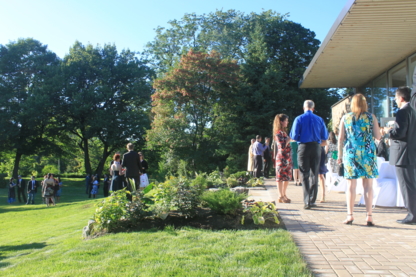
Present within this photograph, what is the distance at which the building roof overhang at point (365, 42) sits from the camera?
815cm

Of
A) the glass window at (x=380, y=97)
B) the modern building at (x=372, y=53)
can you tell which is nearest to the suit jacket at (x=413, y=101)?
the modern building at (x=372, y=53)

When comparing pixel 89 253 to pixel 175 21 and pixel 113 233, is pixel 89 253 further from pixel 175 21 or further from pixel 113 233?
pixel 175 21

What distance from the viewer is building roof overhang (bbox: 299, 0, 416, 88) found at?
8.15m

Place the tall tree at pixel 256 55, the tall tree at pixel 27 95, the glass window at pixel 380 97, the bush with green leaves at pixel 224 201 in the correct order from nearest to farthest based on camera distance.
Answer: the bush with green leaves at pixel 224 201
the glass window at pixel 380 97
the tall tree at pixel 256 55
the tall tree at pixel 27 95

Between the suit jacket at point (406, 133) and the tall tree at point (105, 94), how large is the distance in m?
30.8

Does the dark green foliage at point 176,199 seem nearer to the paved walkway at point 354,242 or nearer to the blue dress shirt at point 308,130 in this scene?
the paved walkway at point 354,242

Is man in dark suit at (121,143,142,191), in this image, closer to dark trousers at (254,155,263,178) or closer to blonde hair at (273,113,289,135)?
blonde hair at (273,113,289,135)

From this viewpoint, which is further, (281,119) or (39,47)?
(39,47)

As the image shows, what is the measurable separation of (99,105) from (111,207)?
32293mm

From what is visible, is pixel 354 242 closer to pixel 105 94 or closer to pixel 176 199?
pixel 176 199

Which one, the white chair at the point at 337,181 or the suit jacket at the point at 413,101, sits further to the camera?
the white chair at the point at 337,181

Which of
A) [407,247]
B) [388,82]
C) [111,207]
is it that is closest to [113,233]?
[111,207]

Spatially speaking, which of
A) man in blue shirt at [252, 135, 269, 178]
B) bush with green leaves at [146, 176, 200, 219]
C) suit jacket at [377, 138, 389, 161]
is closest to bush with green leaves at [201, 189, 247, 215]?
bush with green leaves at [146, 176, 200, 219]

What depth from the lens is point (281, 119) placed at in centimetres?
763
